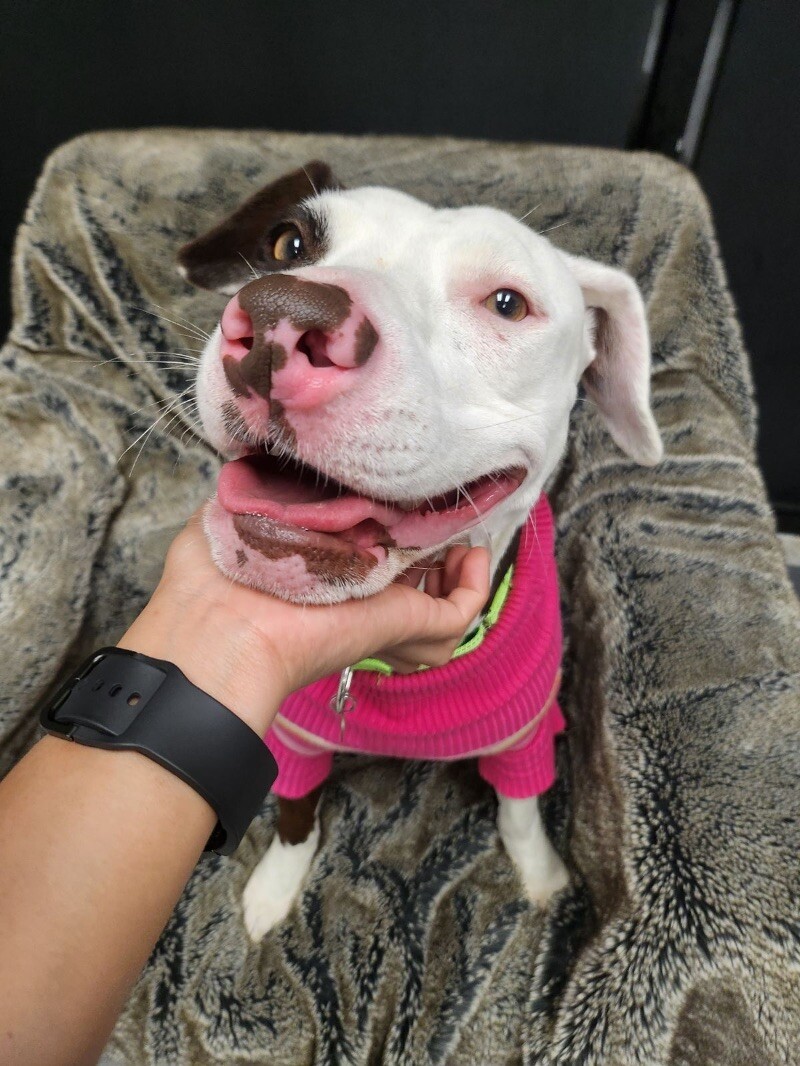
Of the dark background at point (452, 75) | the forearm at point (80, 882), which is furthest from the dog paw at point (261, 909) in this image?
the dark background at point (452, 75)

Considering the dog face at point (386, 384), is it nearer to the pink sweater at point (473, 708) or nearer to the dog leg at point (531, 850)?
the pink sweater at point (473, 708)

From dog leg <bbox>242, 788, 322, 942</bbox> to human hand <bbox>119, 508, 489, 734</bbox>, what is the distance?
55 centimetres

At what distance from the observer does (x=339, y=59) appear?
5.39 ft

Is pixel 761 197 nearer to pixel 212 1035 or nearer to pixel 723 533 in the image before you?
pixel 723 533

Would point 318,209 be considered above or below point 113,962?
above

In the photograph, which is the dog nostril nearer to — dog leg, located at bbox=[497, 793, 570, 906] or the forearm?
the forearm

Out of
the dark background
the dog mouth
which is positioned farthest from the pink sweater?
the dark background

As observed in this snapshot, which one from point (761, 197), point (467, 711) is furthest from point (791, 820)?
point (761, 197)

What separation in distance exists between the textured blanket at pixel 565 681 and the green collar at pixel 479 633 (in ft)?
0.99

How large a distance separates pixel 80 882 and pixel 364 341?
492mm

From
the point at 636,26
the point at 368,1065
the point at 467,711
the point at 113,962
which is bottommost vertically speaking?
the point at 368,1065

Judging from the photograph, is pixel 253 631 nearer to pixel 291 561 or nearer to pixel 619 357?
pixel 291 561

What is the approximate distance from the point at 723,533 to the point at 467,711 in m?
0.69

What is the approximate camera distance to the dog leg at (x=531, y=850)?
1.11 metres
